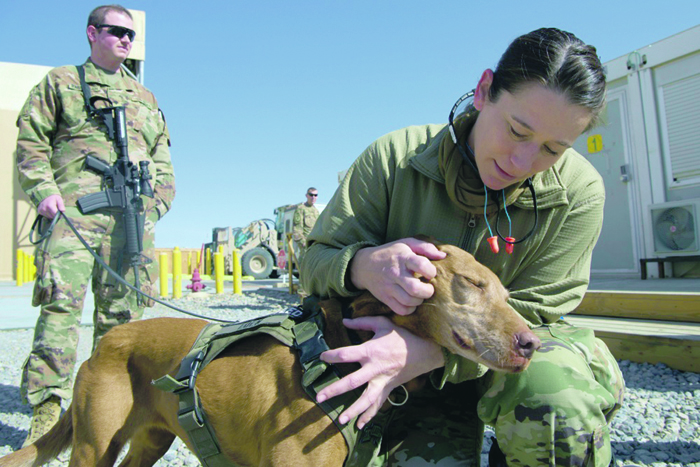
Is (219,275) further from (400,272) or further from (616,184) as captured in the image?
(400,272)

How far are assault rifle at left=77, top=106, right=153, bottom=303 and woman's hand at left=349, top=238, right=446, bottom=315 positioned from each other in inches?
94.9

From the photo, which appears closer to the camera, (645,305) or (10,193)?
(645,305)

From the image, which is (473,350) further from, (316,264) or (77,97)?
(77,97)

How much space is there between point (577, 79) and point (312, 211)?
1149cm

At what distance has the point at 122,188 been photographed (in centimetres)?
363

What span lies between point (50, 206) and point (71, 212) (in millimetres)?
219

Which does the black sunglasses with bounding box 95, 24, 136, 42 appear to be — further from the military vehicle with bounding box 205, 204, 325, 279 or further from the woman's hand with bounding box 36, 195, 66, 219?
the military vehicle with bounding box 205, 204, 325, 279

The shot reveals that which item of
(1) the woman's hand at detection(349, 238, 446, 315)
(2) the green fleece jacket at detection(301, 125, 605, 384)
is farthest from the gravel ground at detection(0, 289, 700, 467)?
(1) the woman's hand at detection(349, 238, 446, 315)

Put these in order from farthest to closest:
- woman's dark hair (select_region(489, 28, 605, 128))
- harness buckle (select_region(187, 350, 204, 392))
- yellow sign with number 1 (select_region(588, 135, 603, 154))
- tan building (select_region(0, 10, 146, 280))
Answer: tan building (select_region(0, 10, 146, 280)) → yellow sign with number 1 (select_region(588, 135, 603, 154)) → harness buckle (select_region(187, 350, 204, 392)) → woman's dark hair (select_region(489, 28, 605, 128))

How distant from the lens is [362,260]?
1.87m

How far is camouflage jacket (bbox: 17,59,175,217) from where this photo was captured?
3.40 metres

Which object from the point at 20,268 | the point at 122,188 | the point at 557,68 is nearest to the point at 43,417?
the point at 122,188

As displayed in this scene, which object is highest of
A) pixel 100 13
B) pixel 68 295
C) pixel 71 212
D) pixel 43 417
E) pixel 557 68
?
pixel 100 13

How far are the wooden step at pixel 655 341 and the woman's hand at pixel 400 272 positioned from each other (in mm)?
3167
